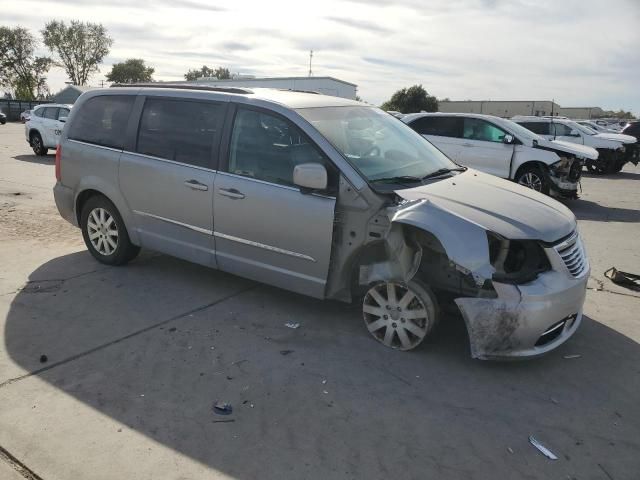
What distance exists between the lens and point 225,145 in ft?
15.2

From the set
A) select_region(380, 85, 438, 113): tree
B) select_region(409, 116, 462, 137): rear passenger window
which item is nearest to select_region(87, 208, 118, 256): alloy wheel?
select_region(409, 116, 462, 137): rear passenger window

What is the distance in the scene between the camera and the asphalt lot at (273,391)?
9.26 feet

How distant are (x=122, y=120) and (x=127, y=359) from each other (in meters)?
2.69

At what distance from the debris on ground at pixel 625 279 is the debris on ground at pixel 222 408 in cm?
451

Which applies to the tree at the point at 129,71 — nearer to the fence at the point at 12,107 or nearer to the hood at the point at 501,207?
the fence at the point at 12,107

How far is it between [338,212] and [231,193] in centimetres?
102

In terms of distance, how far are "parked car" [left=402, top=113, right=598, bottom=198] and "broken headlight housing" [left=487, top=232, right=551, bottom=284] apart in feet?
24.4

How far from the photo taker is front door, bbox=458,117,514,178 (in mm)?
11148

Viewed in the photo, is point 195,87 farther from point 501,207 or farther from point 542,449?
point 542,449

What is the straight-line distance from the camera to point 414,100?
56.8m

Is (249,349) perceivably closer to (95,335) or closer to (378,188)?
(95,335)

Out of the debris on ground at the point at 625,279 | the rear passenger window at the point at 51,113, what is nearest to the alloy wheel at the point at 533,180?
the debris on ground at the point at 625,279

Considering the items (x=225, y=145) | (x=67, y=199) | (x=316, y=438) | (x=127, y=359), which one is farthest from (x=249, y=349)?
(x=67, y=199)

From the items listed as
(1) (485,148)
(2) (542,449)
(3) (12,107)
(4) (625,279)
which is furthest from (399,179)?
(3) (12,107)
